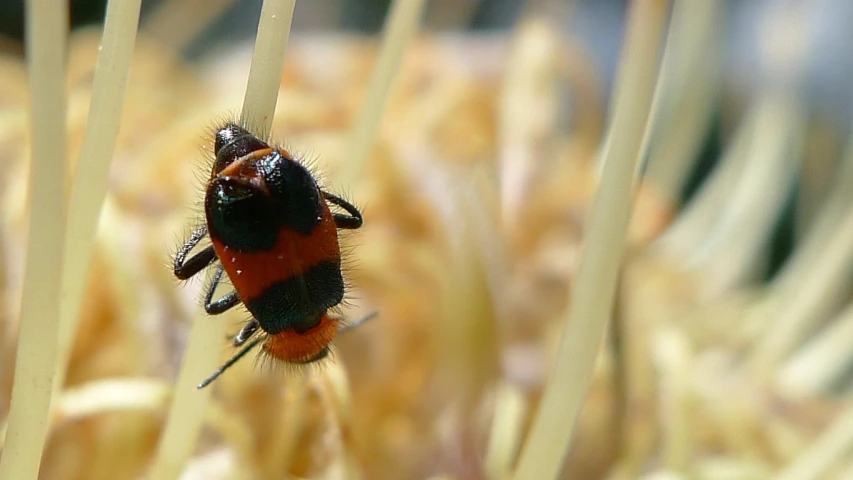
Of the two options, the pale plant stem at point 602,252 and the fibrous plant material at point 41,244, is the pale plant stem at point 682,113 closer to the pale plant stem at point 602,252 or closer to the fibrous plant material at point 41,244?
the pale plant stem at point 602,252

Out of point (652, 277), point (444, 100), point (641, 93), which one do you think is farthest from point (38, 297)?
point (652, 277)

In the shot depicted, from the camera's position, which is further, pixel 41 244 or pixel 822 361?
pixel 822 361

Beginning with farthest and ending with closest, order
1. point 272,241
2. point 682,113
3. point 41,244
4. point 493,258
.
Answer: point 682,113, point 493,258, point 272,241, point 41,244

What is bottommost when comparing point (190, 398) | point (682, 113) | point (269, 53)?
point (190, 398)

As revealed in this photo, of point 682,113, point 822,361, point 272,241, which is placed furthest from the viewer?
point 682,113

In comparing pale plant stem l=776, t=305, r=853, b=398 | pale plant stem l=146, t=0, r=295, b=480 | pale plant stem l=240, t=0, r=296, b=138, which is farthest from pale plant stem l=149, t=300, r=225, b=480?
pale plant stem l=776, t=305, r=853, b=398

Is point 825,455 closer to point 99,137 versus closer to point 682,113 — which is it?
point 99,137

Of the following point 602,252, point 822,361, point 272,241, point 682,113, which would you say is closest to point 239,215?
point 272,241

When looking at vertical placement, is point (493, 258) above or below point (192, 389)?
above
